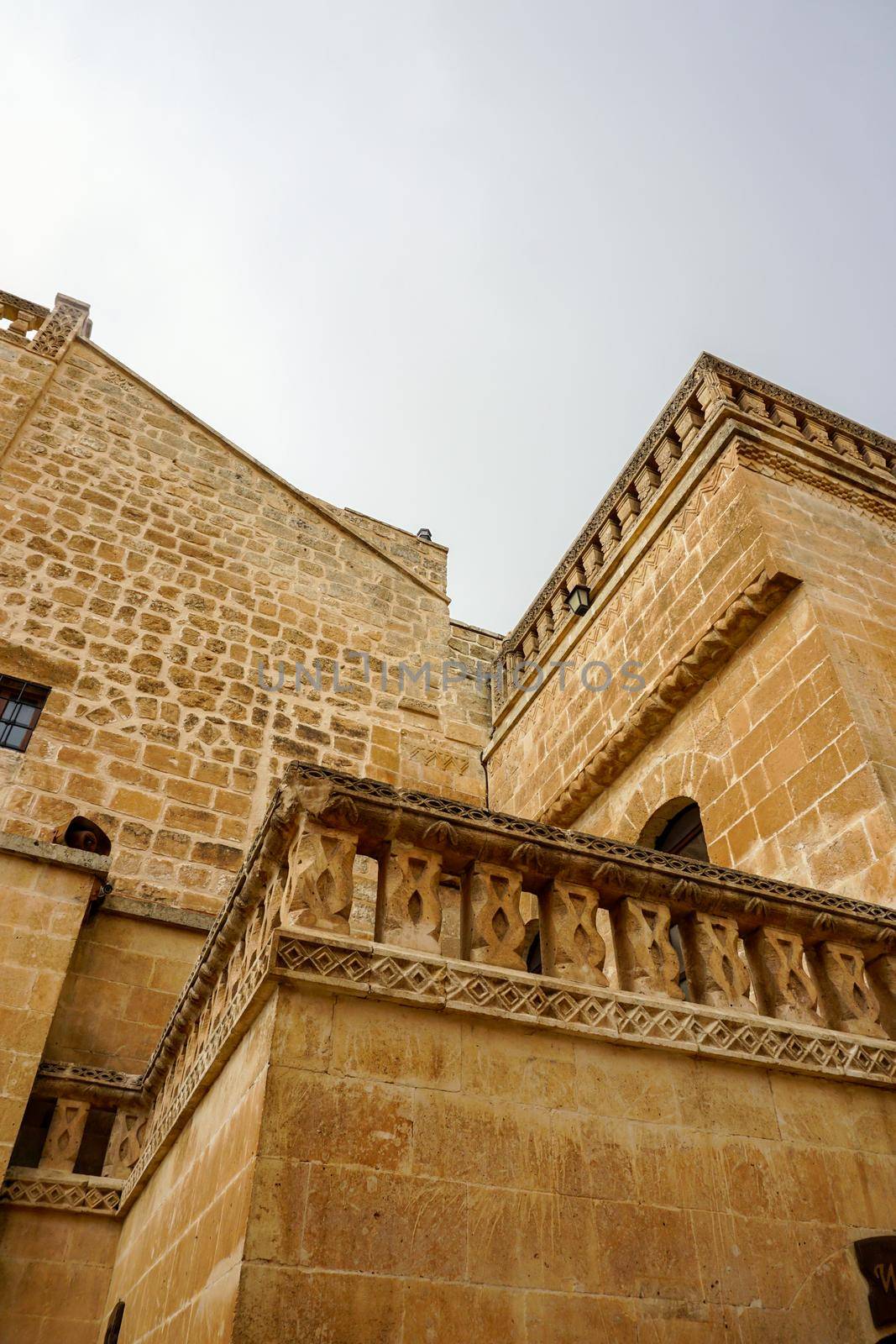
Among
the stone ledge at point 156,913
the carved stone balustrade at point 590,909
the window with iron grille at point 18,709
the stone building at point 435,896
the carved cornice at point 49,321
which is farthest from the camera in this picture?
the carved cornice at point 49,321

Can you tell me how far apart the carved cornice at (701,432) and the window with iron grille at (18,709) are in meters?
4.37

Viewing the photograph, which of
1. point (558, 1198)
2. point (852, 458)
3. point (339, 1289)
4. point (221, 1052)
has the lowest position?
point (339, 1289)

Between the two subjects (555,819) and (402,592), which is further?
(402,592)

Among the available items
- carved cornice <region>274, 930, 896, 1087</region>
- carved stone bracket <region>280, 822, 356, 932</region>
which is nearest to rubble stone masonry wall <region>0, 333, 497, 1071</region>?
carved stone bracket <region>280, 822, 356, 932</region>

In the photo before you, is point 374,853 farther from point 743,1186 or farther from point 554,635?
point 554,635

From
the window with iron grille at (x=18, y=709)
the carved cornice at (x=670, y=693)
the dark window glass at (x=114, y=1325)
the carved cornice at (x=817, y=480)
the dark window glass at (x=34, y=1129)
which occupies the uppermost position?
the carved cornice at (x=817, y=480)

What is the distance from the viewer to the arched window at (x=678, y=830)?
600 cm

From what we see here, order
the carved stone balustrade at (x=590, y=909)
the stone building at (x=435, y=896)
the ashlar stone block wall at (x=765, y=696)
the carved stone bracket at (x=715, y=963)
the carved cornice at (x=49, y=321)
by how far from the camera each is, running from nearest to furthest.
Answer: the stone building at (x=435, y=896) < the carved stone balustrade at (x=590, y=909) < the carved stone bracket at (x=715, y=963) < the ashlar stone block wall at (x=765, y=696) < the carved cornice at (x=49, y=321)

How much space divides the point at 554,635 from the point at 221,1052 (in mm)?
5722

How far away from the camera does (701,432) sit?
6398 mm

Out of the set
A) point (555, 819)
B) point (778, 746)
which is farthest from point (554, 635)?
point (778, 746)

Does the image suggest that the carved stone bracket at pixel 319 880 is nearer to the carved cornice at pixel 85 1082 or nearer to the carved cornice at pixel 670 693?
the carved cornice at pixel 85 1082

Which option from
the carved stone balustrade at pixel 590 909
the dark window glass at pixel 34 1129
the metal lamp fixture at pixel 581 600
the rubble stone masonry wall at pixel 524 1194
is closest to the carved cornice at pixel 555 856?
the carved stone balustrade at pixel 590 909

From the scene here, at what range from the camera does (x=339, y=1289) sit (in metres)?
2.12
